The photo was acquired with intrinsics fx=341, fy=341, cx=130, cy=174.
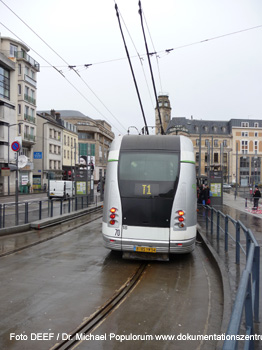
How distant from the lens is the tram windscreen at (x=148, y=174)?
8062mm

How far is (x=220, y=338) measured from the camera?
159 inches

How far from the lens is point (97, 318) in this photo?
4.89 metres

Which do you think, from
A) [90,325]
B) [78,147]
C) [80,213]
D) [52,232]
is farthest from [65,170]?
[90,325]

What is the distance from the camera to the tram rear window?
815 centimetres

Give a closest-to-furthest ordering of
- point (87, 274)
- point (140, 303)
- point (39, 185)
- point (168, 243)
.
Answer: point (140, 303)
point (87, 274)
point (168, 243)
point (39, 185)

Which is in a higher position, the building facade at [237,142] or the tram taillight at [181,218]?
the building facade at [237,142]

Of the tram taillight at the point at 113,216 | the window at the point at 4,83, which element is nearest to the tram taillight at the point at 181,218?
the tram taillight at the point at 113,216

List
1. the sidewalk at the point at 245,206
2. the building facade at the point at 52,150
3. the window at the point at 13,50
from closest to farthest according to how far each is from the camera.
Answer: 1. the sidewalk at the point at 245,206
2. the window at the point at 13,50
3. the building facade at the point at 52,150

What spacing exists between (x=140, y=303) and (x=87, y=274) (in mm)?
2021

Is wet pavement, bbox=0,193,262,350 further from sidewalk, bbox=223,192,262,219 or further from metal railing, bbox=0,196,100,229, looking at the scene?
sidewalk, bbox=223,192,262,219

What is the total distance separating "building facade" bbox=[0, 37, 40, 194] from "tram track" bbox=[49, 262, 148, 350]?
35.3m

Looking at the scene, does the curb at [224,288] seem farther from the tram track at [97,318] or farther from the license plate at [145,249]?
the tram track at [97,318]

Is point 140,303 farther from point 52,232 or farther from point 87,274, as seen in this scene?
point 52,232

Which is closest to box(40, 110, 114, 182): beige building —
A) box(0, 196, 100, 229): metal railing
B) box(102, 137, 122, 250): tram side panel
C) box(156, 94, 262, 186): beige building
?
box(156, 94, 262, 186): beige building
